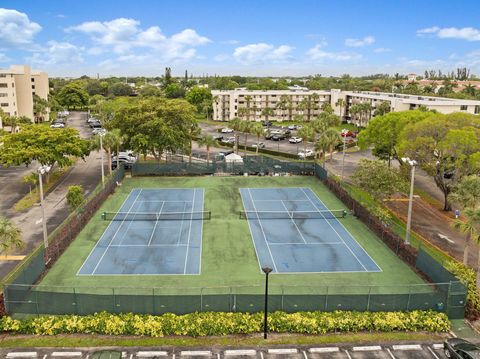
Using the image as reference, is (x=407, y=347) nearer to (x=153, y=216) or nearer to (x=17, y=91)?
(x=153, y=216)

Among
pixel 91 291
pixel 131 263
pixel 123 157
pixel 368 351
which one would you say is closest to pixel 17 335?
pixel 91 291

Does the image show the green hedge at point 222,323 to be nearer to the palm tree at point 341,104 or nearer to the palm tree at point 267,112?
the palm tree at point 267,112

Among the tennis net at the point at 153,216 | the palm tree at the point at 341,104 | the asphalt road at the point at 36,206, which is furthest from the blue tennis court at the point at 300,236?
the palm tree at the point at 341,104

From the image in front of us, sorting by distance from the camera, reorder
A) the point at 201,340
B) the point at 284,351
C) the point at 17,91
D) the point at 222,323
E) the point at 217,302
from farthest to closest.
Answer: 1. the point at 17,91
2. the point at 217,302
3. the point at 222,323
4. the point at 201,340
5. the point at 284,351

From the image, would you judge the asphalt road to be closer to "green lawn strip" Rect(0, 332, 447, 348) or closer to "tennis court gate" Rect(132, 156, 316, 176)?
"tennis court gate" Rect(132, 156, 316, 176)

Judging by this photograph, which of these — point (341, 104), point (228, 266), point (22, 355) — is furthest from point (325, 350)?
Result: point (341, 104)
